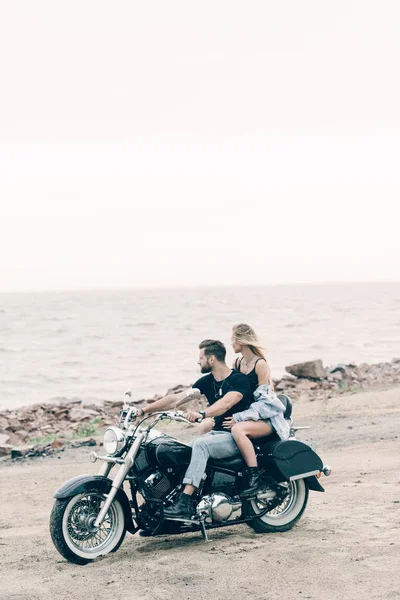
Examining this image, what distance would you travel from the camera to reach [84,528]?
7.52 m

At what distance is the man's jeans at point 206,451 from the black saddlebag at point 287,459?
14.3 inches

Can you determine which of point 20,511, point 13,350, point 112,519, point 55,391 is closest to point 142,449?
point 112,519

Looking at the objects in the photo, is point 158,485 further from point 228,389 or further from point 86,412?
point 86,412

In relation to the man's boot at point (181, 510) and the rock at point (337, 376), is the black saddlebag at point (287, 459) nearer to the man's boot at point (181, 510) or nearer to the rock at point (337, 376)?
the man's boot at point (181, 510)

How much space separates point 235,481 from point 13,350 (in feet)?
126

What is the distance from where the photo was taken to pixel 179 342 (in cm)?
4678

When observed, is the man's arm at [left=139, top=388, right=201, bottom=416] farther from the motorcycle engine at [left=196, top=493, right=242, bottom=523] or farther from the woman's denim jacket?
the motorcycle engine at [left=196, top=493, right=242, bottom=523]

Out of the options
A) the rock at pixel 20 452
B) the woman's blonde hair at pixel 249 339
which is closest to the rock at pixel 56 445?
the rock at pixel 20 452

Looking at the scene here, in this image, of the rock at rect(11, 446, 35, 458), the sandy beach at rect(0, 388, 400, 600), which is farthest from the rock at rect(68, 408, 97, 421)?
the sandy beach at rect(0, 388, 400, 600)

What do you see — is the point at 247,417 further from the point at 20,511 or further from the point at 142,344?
the point at 142,344

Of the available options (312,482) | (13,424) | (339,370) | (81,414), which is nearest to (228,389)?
(312,482)

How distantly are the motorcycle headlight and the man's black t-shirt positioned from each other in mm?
784

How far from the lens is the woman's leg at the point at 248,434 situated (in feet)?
25.7

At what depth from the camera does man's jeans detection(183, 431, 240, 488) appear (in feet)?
25.0
